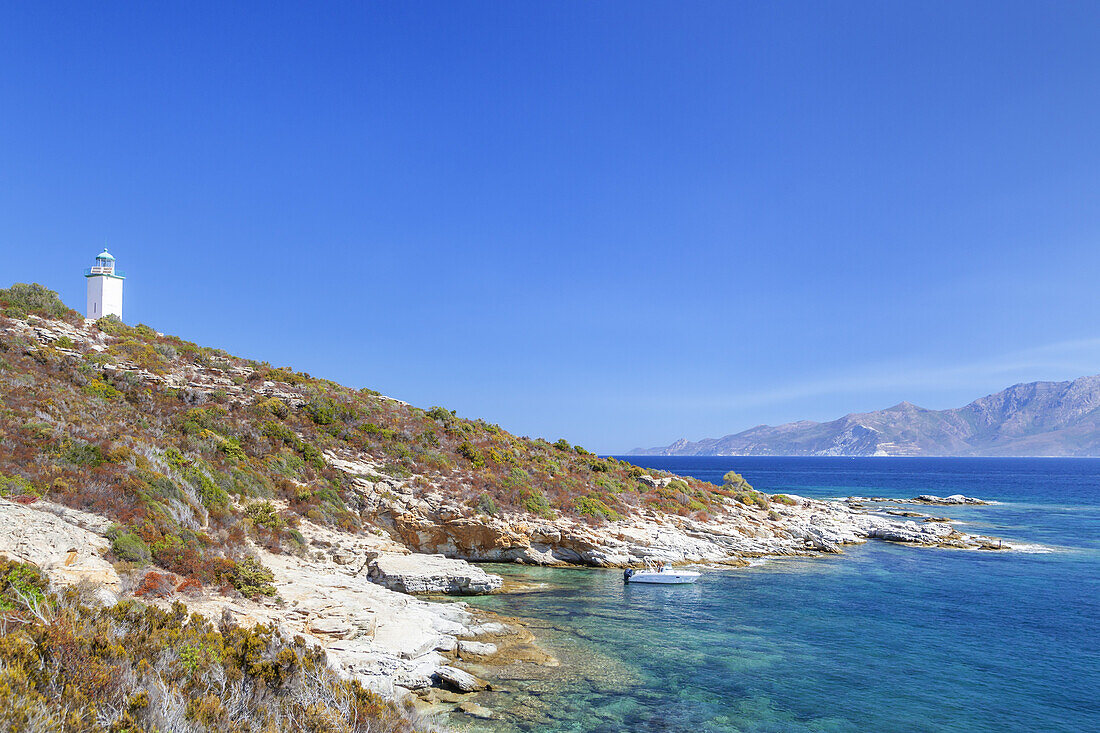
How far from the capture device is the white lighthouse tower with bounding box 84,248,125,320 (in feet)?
125

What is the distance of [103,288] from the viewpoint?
38.1 metres

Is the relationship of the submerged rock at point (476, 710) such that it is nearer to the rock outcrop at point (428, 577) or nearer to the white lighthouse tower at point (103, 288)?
the rock outcrop at point (428, 577)

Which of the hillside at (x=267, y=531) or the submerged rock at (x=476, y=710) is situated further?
the submerged rock at (x=476, y=710)

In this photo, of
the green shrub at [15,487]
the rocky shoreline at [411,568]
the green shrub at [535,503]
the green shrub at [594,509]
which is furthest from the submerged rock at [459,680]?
→ the green shrub at [594,509]

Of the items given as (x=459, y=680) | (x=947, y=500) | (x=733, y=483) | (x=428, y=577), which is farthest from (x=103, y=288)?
(x=947, y=500)

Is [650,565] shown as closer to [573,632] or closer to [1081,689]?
[573,632]

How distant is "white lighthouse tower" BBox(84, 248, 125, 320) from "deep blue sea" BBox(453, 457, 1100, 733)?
32.2 meters

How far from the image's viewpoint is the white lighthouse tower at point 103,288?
38031mm

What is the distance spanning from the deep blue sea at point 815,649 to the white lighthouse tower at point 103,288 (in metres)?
32.2

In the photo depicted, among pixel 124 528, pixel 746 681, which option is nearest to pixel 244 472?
pixel 124 528

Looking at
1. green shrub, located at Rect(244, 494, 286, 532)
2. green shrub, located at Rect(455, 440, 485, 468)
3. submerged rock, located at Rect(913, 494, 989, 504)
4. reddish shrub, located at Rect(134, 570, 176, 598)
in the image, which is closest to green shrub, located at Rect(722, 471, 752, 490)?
green shrub, located at Rect(455, 440, 485, 468)

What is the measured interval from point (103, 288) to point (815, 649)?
45119mm

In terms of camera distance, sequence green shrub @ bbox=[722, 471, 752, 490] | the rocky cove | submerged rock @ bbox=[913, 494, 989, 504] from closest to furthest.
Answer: the rocky cove
green shrub @ bbox=[722, 471, 752, 490]
submerged rock @ bbox=[913, 494, 989, 504]

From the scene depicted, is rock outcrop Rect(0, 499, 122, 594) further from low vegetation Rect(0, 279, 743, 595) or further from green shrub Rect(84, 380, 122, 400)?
green shrub Rect(84, 380, 122, 400)
